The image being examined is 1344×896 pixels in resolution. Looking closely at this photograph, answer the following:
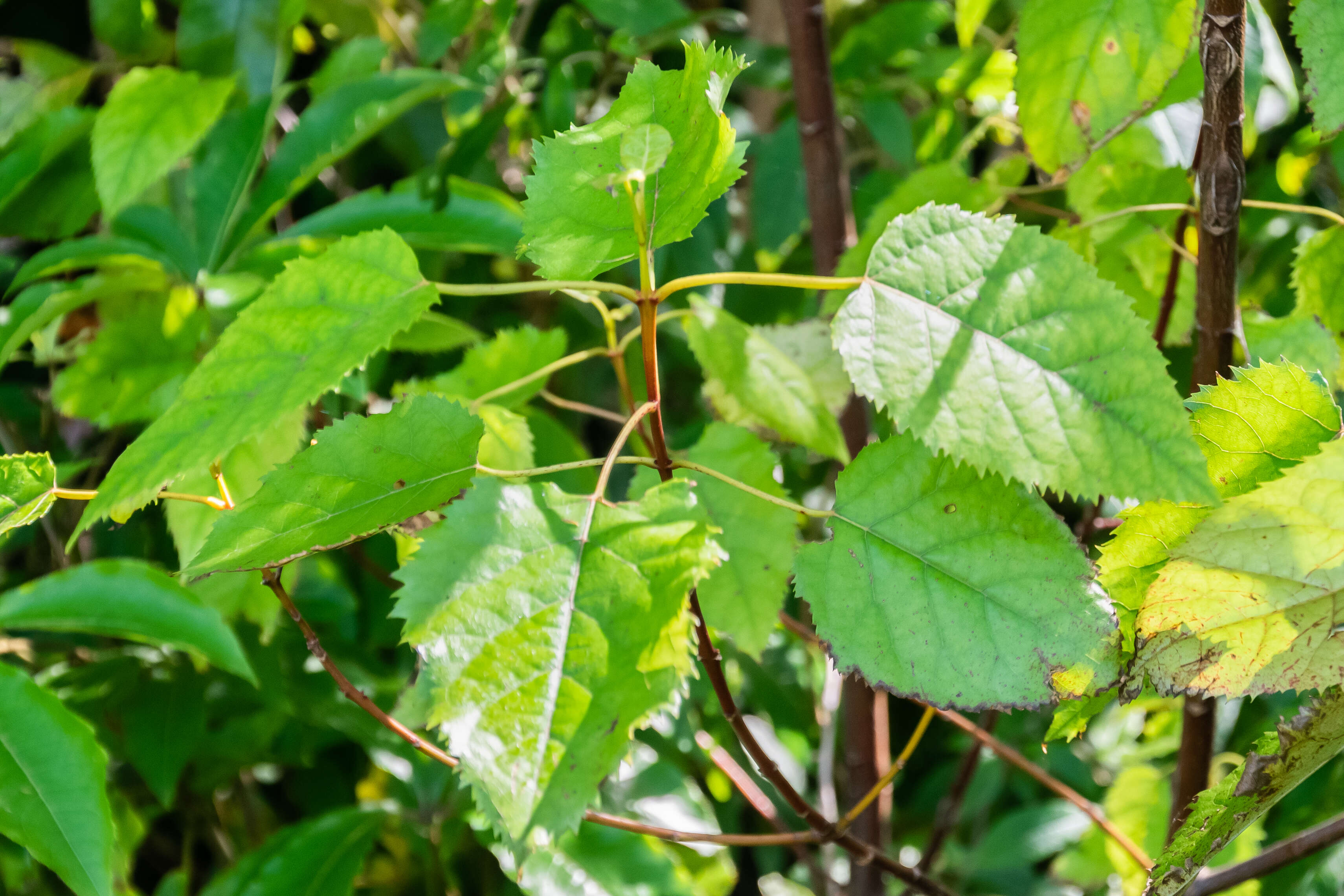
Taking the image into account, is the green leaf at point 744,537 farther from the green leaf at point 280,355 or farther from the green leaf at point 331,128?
the green leaf at point 331,128

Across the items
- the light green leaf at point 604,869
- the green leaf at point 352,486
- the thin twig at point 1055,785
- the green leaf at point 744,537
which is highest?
the green leaf at point 352,486

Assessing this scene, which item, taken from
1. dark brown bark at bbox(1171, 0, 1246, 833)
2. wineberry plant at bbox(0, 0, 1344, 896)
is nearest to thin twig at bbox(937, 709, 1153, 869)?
wineberry plant at bbox(0, 0, 1344, 896)

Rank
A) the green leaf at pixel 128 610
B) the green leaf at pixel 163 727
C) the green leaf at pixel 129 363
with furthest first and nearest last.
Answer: the green leaf at pixel 163 727 < the green leaf at pixel 129 363 < the green leaf at pixel 128 610

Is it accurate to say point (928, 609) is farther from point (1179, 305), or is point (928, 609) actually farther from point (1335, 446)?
point (1179, 305)

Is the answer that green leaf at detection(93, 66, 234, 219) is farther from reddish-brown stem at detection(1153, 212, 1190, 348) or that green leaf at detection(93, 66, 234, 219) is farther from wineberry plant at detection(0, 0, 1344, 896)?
reddish-brown stem at detection(1153, 212, 1190, 348)

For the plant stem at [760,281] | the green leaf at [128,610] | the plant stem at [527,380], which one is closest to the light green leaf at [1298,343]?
the plant stem at [760,281]

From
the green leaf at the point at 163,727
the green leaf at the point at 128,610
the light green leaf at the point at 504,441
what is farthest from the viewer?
the green leaf at the point at 163,727
